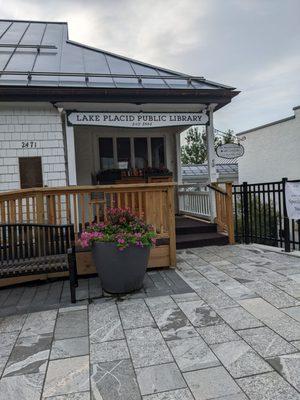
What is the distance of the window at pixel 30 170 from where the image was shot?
6.34 metres

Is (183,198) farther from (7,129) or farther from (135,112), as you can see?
(7,129)

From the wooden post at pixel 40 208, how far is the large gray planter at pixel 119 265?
102 centimetres

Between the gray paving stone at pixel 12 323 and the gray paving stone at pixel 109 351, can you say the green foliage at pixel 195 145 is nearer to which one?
the gray paving stone at pixel 12 323

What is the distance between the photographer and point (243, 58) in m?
12.8

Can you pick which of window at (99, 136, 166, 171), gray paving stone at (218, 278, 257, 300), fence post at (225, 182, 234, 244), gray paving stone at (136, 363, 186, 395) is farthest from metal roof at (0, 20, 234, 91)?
gray paving stone at (136, 363, 186, 395)

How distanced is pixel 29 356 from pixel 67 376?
490 mm

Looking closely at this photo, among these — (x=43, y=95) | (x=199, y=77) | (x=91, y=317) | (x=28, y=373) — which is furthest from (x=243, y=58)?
(x=28, y=373)

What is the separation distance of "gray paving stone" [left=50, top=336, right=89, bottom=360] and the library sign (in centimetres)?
434

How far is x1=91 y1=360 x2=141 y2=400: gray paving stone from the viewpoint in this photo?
7.04 feet

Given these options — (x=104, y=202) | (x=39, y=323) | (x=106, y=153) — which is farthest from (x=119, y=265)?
(x=106, y=153)

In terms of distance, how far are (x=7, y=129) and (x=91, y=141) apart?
98.8 inches

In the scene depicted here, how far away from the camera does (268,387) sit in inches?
84.3

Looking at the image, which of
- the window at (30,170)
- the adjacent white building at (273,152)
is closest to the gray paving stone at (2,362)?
the window at (30,170)

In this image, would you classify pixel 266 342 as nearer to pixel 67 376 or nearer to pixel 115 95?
pixel 67 376
